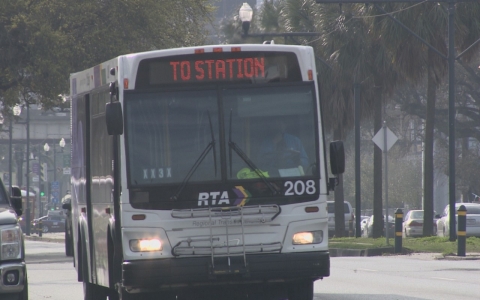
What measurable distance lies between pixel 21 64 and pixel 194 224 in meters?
20.8

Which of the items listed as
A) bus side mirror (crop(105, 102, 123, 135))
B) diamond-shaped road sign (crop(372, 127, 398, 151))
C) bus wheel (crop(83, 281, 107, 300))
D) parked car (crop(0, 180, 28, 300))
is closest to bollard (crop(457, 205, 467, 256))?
diamond-shaped road sign (crop(372, 127, 398, 151))

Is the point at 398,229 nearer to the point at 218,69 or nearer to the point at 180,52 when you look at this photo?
the point at 218,69

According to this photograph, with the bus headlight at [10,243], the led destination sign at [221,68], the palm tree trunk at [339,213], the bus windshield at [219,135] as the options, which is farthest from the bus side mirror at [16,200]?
the palm tree trunk at [339,213]

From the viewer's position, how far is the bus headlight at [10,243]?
1008cm

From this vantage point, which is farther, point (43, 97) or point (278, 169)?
point (43, 97)

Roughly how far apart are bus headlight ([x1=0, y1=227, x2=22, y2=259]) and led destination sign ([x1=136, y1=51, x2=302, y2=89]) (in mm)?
1947

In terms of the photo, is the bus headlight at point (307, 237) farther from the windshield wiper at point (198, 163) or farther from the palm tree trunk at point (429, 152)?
the palm tree trunk at point (429, 152)

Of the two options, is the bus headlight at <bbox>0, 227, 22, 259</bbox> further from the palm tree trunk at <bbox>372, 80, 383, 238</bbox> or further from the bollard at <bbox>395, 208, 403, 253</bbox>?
the palm tree trunk at <bbox>372, 80, 383, 238</bbox>

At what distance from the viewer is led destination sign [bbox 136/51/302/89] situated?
10.6 meters

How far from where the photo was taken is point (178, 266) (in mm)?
10156

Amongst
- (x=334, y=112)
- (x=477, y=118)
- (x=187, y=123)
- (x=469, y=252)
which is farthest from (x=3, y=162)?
(x=187, y=123)

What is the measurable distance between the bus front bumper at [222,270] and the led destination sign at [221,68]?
179 centimetres

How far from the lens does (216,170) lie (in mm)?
10414

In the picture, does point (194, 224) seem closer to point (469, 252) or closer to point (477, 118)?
point (469, 252)
